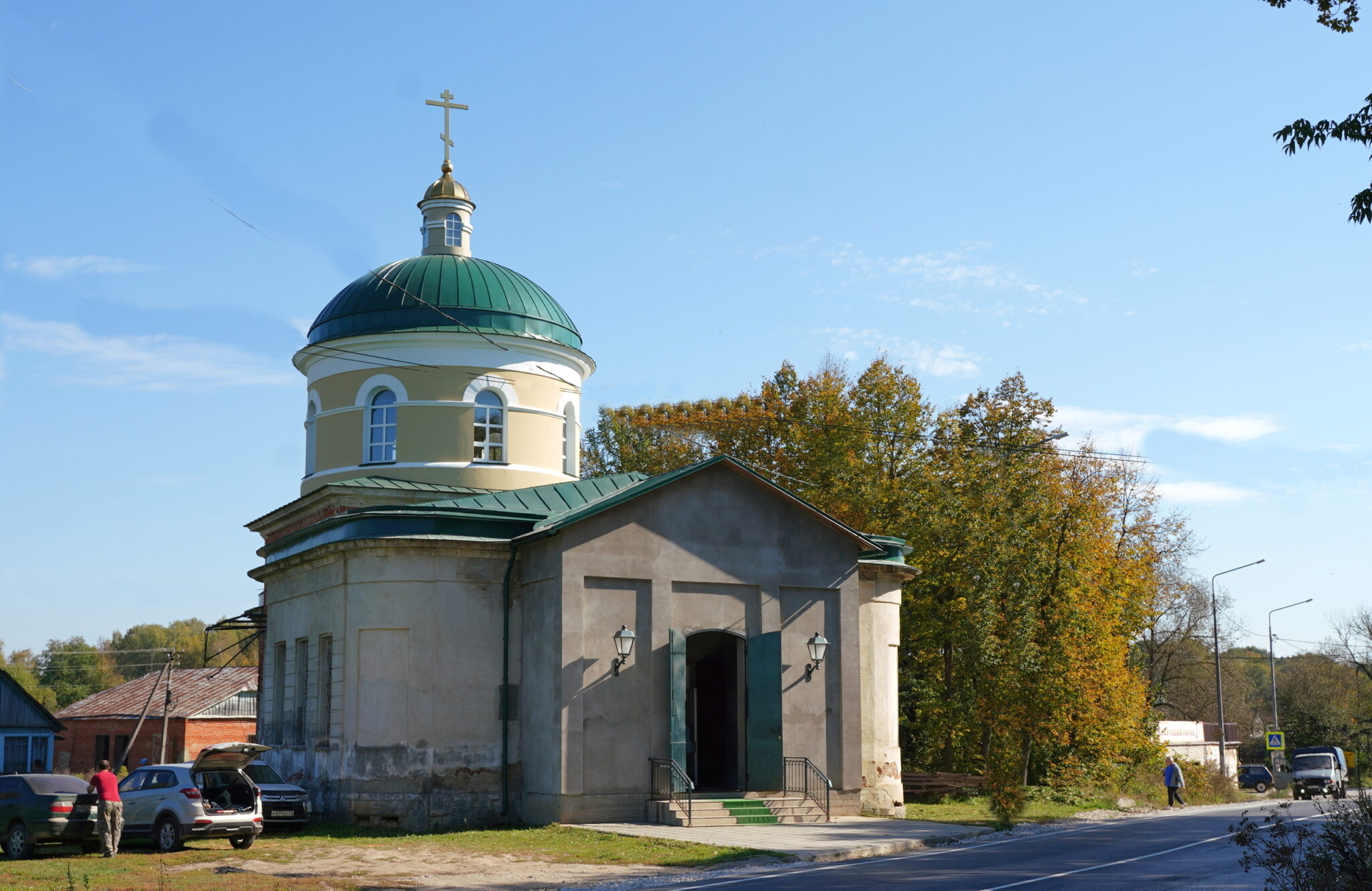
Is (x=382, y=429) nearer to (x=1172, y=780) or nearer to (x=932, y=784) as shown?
(x=932, y=784)

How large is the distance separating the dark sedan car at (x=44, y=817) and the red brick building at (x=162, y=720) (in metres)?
34.6

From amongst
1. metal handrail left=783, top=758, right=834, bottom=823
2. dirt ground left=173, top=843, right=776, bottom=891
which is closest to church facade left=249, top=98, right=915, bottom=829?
metal handrail left=783, top=758, right=834, bottom=823

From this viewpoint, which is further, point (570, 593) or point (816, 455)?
point (816, 455)

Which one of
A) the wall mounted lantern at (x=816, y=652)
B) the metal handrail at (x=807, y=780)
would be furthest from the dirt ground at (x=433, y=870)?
the wall mounted lantern at (x=816, y=652)

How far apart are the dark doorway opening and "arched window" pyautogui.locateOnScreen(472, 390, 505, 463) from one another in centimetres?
739

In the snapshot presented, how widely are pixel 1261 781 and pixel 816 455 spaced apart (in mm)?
28917

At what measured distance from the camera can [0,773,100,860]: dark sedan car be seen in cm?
1986

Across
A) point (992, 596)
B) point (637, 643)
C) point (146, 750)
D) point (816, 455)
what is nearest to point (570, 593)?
point (637, 643)

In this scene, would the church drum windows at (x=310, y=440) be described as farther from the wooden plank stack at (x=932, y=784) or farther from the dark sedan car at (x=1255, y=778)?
the dark sedan car at (x=1255, y=778)

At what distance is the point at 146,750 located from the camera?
57375mm

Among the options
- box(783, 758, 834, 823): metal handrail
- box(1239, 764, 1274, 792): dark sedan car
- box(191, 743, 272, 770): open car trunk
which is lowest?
box(1239, 764, 1274, 792): dark sedan car

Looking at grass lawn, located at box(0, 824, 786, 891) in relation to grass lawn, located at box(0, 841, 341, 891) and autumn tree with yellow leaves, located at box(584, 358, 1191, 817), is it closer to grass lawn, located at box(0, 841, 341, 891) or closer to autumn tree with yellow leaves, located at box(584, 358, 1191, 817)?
grass lawn, located at box(0, 841, 341, 891)

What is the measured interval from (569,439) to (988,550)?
12.1 metres

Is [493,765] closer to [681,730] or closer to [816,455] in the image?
[681,730]
